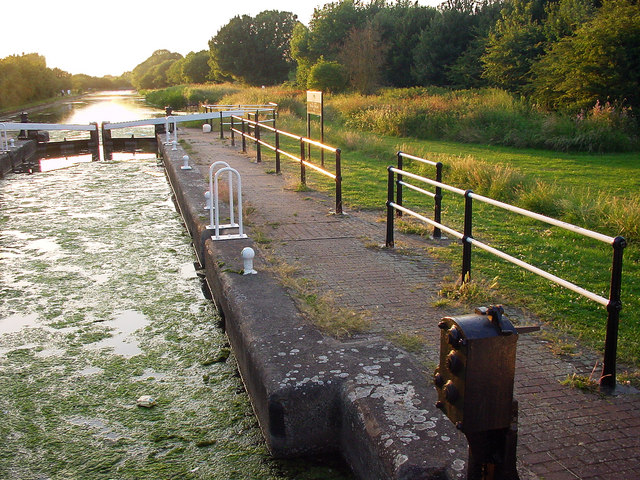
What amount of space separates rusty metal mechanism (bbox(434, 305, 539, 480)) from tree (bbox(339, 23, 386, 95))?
40846mm

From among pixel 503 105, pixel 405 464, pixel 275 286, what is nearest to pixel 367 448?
pixel 405 464

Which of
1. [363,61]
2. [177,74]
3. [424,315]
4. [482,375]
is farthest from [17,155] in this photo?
[177,74]

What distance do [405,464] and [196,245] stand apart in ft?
21.0

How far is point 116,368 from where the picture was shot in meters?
5.38

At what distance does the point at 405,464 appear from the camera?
10.1 ft

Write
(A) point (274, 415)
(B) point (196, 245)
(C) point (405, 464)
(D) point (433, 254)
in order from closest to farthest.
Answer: (C) point (405, 464)
(A) point (274, 415)
(D) point (433, 254)
(B) point (196, 245)

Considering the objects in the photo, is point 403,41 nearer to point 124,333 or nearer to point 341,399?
point 124,333

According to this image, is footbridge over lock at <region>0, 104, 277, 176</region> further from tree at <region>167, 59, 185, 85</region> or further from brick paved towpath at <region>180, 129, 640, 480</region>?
tree at <region>167, 59, 185, 85</region>

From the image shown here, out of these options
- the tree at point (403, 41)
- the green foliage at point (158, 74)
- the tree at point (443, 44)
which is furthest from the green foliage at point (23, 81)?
the green foliage at point (158, 74)

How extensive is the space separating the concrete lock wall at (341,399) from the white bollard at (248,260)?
0.78 metres

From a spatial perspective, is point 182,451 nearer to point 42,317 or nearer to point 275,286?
point 275,286

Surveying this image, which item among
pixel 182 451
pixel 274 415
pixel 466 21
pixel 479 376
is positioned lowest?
pixel 182 451

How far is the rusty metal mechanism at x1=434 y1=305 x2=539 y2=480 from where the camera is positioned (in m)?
2.57

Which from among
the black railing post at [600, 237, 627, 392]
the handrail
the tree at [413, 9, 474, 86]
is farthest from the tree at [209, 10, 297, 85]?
the black railing post at [600, 237, 627, 392]
